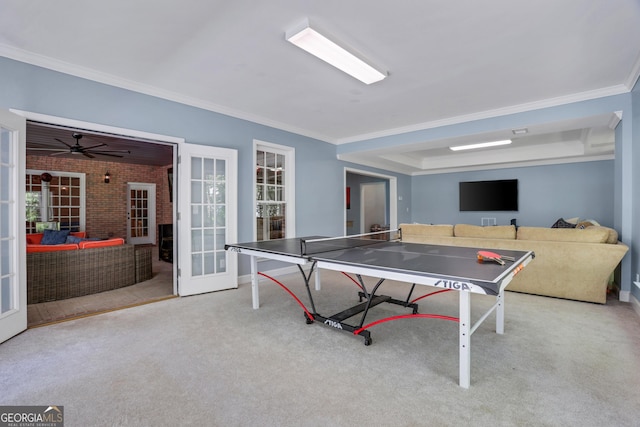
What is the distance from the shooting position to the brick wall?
284 inches

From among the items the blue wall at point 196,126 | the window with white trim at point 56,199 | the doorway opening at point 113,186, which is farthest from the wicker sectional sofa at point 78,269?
the window with white trim at point 56,199

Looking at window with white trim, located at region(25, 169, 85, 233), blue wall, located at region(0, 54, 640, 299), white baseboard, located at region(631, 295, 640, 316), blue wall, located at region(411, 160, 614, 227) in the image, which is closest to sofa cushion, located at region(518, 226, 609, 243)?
blue wall, located at region(0, 54, 640, 299)

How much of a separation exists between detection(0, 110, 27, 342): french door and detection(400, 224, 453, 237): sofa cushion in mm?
4647

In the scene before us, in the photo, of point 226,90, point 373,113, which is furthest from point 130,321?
point 373,113

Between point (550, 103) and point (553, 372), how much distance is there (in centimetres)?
349

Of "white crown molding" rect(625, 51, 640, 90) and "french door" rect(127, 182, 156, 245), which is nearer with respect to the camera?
"white crown molding" rect(625, 51, 640, 90)

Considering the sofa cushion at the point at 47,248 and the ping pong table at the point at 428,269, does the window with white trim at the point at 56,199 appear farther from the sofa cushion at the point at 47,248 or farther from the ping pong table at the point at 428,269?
the ping pong table at the point at 428,269

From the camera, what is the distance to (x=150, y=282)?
4.61 meters

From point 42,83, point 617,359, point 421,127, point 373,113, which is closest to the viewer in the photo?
point 617,359

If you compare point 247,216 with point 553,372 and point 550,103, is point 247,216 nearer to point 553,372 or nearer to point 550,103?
point 553,372

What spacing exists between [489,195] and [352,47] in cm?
704

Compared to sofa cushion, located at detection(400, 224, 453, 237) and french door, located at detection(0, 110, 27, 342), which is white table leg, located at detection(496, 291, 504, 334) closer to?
sofa cushion, located at detection(400, 224, 453, 237)

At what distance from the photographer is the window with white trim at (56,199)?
22.3 ft

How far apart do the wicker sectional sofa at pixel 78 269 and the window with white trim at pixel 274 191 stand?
6.44ft
